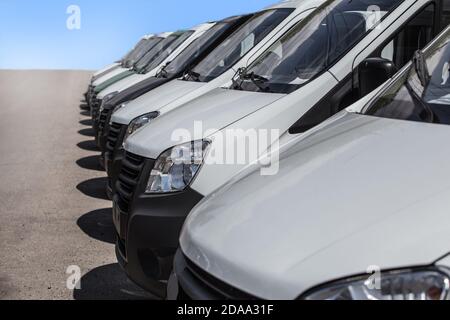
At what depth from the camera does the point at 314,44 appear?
16.5 ft

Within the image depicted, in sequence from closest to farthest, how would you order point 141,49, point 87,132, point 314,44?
point 314,44 < point 87,132 < point 141,49

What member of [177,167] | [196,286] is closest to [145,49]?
[177,167]

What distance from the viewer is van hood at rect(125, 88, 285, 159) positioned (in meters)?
4.36

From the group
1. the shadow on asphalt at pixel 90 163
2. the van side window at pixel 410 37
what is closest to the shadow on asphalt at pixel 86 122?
the shadow on asphalt at pixel 90 163

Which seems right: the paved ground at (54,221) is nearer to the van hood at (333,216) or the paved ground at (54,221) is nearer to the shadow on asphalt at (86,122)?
the shadow on asphalt at (86,122)

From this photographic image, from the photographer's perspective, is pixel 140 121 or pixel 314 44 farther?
pixel 140 121

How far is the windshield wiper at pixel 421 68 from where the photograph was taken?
3.35 m

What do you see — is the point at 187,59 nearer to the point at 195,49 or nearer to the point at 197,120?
the point at 195,49

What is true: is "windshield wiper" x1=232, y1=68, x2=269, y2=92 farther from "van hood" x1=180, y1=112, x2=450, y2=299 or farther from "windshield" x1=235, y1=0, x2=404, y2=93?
"van hood" x1=180, y1=112, x2=450, y2=299

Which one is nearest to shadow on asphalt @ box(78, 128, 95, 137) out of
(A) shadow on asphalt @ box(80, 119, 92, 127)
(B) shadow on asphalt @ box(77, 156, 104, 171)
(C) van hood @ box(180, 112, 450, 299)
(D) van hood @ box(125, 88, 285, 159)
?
(A) shadow on asphalt @ box(80, 119, 92, 127)

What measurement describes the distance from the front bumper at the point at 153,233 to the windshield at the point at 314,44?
3.86ft

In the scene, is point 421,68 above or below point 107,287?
above

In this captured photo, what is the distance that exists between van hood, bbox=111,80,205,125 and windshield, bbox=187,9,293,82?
0.61 ft

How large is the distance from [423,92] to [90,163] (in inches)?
313
